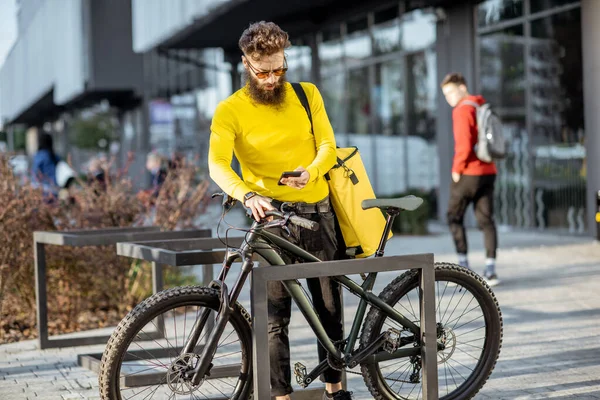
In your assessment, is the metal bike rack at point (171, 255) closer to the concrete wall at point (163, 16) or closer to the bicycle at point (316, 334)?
the bicycle at point (316, 334)

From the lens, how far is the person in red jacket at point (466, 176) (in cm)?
923

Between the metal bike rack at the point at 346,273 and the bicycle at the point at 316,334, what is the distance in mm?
91

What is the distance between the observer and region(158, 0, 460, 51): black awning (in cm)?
1850

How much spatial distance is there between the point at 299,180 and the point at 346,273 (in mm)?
473

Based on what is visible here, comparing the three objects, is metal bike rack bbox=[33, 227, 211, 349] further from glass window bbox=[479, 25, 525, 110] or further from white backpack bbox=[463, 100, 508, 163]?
glass window bbox=[479, 25, 525, 110]

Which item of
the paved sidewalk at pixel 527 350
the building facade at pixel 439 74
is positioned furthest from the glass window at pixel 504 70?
the paved sidewalk at pixel 527 350

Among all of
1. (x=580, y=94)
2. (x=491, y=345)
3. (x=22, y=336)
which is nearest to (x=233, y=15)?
(x=580, y=94)

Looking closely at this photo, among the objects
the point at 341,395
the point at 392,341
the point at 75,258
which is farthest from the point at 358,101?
the point at 392,341

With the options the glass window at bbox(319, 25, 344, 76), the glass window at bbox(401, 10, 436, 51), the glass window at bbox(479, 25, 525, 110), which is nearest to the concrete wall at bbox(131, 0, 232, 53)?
the glass window at bbox(319, 25, 344, 76)

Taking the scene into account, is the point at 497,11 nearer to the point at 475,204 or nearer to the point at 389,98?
the point at 389,98

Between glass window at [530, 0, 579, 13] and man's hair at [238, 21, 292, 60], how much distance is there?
33.5 feet

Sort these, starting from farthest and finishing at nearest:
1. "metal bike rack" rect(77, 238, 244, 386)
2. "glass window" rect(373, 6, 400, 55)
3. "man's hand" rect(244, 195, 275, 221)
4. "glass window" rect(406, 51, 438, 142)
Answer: "glass window" rect(373, 6, 400, 55) < "glass window" rect(406, 51, 438, 142) < "metal bike rack" rect(77, 238, 244, 386) < "man's hand" rect(244, 195, 275, 221)

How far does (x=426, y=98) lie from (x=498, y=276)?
800 cm

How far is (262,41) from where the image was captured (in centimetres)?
443
